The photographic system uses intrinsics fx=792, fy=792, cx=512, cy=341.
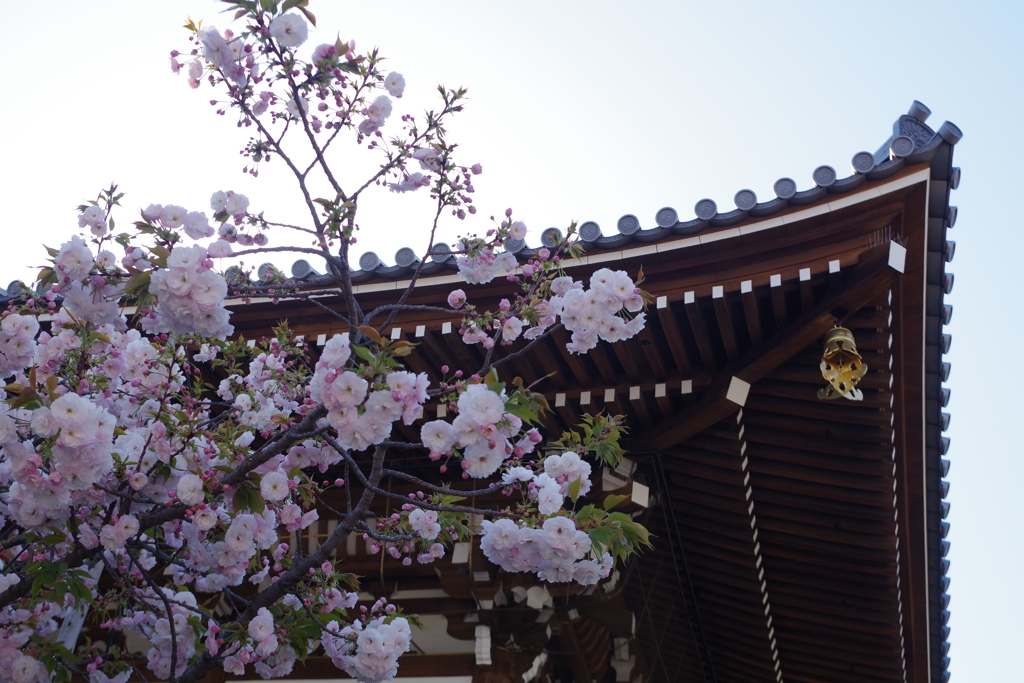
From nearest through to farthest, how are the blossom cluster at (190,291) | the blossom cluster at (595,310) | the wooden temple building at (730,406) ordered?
the blossom cluster at (190,291)
the blossom cluster at (595,310)
the wooden temple building at (730,406)

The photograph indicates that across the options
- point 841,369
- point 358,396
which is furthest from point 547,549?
point 841,369

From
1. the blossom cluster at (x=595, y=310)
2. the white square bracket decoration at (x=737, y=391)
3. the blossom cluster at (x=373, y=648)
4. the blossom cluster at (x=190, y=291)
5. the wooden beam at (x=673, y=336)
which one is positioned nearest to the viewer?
the blossom cluster at (x=190, y=291)

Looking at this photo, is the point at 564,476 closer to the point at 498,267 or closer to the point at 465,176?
the point at 498,267

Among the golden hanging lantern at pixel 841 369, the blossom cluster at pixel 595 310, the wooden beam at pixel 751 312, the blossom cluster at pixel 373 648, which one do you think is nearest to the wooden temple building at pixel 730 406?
the wooden beam at pixel 751 312

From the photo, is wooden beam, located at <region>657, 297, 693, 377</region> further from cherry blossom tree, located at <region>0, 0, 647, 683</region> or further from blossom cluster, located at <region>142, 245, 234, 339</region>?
blossom cluster, located at <region>142, 245, 234, 339</region>

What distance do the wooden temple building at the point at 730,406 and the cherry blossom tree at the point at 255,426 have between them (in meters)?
1.13

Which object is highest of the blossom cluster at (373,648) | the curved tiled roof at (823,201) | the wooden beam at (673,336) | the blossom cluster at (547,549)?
the curved tiled roof at (823,201)

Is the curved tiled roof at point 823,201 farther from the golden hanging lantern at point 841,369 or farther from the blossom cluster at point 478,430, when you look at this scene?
the blossom cluster at point 478,430

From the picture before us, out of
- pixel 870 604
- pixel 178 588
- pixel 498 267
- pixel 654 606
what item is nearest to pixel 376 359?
pixel 498 267

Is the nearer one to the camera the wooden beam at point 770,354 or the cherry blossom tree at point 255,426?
the cherry blossom tree at point 255,426

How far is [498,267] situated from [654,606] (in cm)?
325

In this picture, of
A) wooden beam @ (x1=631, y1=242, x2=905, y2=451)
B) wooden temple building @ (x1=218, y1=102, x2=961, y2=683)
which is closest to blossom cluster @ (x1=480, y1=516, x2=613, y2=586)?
wooden temple building @ (x1=218, y1=102, x2=961, y2=683)

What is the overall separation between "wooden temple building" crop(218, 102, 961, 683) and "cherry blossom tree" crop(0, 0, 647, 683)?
1131 millimetres

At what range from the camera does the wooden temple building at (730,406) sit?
13.2 ft
